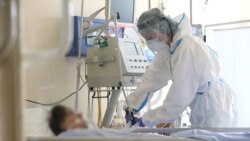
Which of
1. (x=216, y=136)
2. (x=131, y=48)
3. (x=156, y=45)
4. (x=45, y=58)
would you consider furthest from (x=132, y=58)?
(x=45, y=58)

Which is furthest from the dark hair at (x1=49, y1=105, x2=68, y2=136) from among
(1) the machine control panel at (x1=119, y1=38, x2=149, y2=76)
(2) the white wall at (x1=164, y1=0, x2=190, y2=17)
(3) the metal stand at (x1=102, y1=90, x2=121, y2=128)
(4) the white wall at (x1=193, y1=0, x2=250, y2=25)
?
(4) the white wall at (x1=193, y1=0, x2=250, y2=25)

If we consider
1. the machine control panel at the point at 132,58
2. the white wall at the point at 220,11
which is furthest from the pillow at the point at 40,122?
the white wall at the point at 220,11

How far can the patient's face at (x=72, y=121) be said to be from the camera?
105 cm

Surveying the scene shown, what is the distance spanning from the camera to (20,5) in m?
0.67

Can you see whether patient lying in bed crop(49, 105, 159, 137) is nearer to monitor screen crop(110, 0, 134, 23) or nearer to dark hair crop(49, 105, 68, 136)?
dark hair crop(49, 105, 68, 136)

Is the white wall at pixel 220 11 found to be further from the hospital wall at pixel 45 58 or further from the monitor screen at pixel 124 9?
the hospital wall at pixel 45 58

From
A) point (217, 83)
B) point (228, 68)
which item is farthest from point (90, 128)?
point (228, 68)

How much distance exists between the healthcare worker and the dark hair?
855 mm

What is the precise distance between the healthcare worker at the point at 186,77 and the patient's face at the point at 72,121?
2.72 ft

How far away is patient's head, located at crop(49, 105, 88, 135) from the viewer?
41.1 inches

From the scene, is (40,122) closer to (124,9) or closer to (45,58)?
(45,58)

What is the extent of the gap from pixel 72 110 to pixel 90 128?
13cm

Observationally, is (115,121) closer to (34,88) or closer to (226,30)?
(34,88)

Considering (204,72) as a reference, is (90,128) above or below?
below
